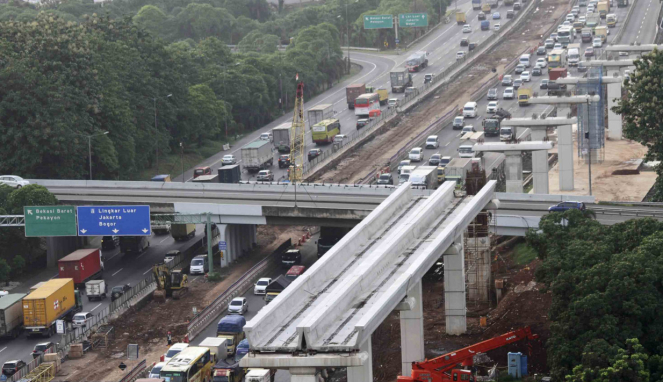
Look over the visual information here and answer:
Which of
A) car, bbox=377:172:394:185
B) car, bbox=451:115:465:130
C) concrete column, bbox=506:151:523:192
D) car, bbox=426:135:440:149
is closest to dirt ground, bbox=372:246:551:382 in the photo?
concrete column, bbox=506:151:523:192

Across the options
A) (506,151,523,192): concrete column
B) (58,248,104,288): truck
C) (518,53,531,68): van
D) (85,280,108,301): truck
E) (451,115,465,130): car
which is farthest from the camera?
(518,53,531,68): van

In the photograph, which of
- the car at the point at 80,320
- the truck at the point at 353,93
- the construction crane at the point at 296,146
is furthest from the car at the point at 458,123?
the car at the point at 80,320

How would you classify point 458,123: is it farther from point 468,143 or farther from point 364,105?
point 468,143

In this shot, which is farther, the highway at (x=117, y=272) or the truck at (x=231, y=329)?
the highway at (x=117, y=272)

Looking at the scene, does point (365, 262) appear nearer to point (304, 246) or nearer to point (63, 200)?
point (304, 246)

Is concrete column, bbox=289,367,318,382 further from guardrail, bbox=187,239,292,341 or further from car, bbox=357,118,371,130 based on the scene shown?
car, bbox=357,118,371,130

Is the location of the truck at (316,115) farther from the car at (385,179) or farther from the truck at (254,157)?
the car at (385,179)
